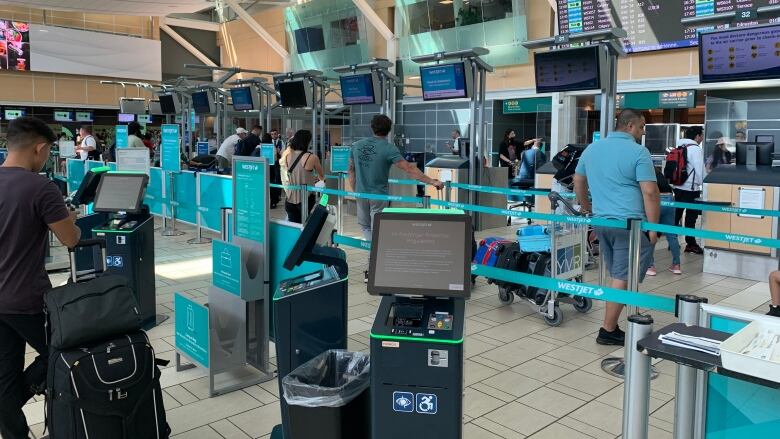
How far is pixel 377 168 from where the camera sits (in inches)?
237

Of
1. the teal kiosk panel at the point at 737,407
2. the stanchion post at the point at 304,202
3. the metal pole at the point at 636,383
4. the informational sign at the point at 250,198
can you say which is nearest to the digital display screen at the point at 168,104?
the stanchion post at the point at 304,202

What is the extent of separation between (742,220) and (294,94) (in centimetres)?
716

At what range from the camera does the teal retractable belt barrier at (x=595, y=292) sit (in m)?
2.70

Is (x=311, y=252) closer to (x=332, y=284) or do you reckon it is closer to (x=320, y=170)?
(x=332, y=284)

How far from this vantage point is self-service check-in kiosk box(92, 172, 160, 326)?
4.89 meters

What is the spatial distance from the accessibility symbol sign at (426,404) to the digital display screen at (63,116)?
942 inches

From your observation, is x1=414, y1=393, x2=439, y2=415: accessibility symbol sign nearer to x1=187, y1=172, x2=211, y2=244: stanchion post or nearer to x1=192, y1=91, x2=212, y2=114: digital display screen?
x1=187, y1=172, x2=211, y2=244: stanchion post

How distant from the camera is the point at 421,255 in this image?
8.03ft

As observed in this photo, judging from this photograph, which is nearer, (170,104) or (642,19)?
(642,19)

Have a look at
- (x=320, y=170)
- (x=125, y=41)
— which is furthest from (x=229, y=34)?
(x=320, y=170)

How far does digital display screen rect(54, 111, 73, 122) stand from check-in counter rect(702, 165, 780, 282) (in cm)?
2180

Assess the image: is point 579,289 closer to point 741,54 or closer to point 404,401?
point 404,401

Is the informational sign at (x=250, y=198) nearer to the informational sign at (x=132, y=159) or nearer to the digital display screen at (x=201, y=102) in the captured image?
the informational sign at (x=132, y=159)

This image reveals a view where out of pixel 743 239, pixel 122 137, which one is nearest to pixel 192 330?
pixel 743 239
